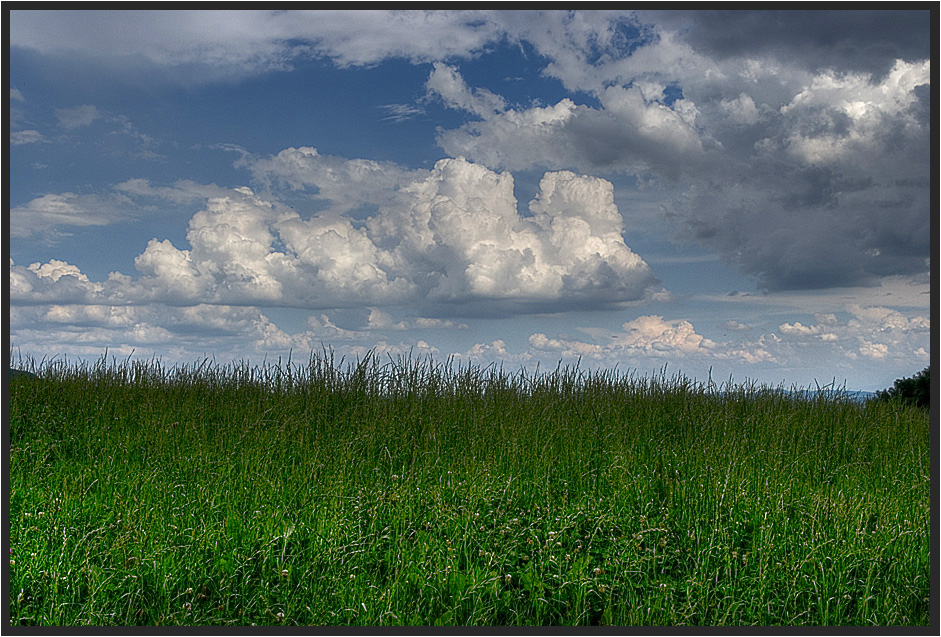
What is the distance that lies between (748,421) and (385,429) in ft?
13.9

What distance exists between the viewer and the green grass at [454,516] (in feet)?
12.6

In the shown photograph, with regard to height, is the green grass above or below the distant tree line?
below

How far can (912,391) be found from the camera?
11641 mm

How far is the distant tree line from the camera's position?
36.9 feet

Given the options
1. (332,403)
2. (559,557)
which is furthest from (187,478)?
(559,557)

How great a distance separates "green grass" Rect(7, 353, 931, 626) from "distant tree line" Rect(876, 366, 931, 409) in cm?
312

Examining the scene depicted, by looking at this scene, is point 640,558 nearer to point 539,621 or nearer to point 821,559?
point 539,621

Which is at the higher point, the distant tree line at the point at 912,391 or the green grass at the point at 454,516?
the distant tree line at the point at 912,391

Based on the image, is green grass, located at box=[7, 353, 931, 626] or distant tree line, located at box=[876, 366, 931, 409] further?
distant tree line, located at box=[876, 366, 931, 409]

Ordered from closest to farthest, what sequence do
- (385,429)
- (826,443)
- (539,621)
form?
(539,621), (385,429), (826,443)

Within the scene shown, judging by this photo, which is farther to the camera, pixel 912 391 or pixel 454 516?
pixel 912 391

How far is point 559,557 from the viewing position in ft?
14.0

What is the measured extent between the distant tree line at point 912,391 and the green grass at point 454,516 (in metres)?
3.12

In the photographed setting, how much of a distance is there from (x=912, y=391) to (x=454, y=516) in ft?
32.9
